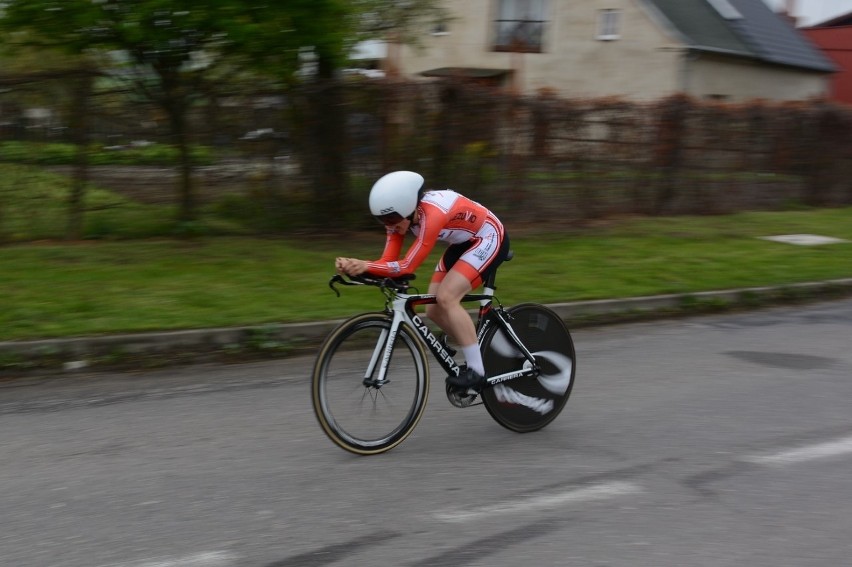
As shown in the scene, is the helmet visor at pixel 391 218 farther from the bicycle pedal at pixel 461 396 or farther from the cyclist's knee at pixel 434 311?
the bicycle pedal at pixel 461 396

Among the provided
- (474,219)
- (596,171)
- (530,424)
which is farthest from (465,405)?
(596,171)

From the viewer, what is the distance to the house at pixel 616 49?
2903 centimetres

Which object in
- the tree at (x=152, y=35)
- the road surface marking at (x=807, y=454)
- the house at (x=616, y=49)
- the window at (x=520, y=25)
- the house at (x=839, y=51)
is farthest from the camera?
the house at (x=839, y=51)

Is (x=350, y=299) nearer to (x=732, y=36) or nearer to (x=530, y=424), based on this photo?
(x=530, y=424)

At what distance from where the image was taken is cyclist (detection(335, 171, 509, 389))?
4965 millimetres

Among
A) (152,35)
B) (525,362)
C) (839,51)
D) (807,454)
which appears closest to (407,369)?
(525,362)

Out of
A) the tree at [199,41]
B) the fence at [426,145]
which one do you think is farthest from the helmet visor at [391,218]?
the fence at [426,145]

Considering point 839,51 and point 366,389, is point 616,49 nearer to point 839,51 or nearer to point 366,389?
point 839,51

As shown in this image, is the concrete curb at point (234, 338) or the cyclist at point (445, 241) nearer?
the cyclist at point (445, 241)

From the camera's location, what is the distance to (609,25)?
3009 cm

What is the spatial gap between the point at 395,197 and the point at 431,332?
37.5 inches

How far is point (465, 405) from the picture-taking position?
5637 mm

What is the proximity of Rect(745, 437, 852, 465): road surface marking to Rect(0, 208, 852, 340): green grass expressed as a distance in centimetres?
406

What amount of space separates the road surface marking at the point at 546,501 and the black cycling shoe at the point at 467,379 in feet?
3.28
